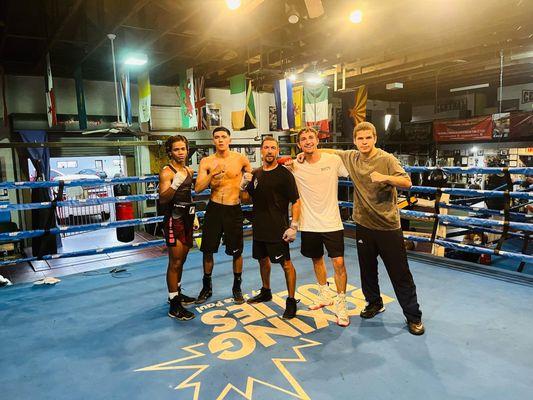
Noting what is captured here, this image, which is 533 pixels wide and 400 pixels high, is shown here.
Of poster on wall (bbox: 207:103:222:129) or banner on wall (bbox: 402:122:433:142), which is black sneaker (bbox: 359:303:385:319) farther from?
banner on wall (bbox: 402:122:433:142)

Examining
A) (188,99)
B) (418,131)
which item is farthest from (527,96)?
(188,99)

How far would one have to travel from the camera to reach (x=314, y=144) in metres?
3.10

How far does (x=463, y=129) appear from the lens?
12.9 meters

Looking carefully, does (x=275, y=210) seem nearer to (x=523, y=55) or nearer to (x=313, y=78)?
(x=313, y=78)

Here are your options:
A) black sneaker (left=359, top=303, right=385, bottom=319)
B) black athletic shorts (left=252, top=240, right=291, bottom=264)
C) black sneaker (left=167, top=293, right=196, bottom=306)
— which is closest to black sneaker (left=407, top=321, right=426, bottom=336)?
black sneaker (left=359, top=303, right=385, bottom=319)

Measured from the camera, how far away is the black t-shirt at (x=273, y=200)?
3236mm

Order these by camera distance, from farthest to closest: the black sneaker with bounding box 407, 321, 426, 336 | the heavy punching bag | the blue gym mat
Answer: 1. the heavy punching bag
2. the black sneaker with bounding box 407, 321, 426, 336
3. the blue gym mat

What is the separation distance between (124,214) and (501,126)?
38.1 feet

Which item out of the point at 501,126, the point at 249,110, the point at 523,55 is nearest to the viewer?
the point at 523,55

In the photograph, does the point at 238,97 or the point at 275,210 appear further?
the point at 238,97

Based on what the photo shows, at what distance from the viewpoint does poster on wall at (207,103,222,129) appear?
9977 millimetres

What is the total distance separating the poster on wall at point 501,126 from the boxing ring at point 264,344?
9.30 metres

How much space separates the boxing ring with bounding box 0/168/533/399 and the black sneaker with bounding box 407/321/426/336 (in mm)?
53

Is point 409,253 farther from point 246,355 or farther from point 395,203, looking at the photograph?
point 246,355
